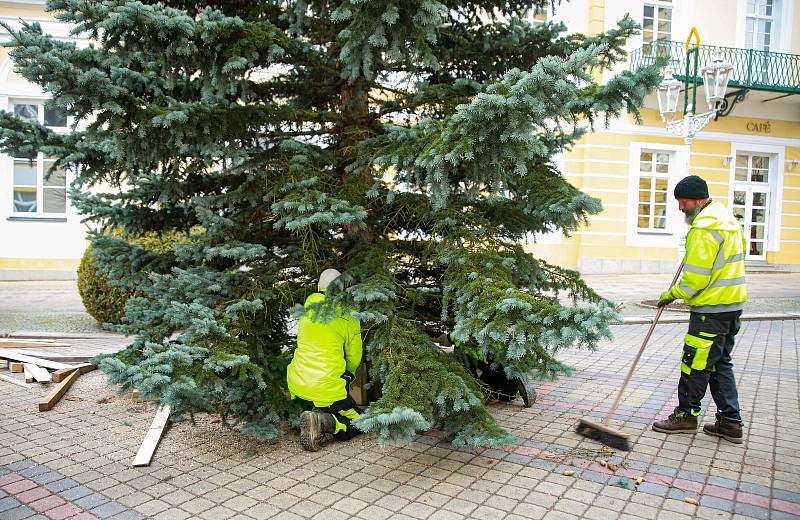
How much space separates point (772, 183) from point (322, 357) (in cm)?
2024

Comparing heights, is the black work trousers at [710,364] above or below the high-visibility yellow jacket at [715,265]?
below

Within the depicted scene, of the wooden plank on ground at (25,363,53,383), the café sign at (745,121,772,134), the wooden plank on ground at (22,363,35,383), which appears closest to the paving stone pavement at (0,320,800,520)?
the wooden plank on ground at (25,363,53,383)

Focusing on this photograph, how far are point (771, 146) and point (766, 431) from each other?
17868 millimetres

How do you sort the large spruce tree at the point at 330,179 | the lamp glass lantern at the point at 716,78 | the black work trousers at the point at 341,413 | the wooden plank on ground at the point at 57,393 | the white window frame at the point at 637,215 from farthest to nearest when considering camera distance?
the white window frame at the point at 637,215 < the lamp glass lantern at the point at 716,78 < the wooden plank on ground at the point at 57,393 < the black work trousers at the point at 341,413 < the large spruce tree at the point at 330,179

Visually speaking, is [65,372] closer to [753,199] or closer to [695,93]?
[695,93]

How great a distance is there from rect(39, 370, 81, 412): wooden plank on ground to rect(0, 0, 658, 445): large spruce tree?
144 cm

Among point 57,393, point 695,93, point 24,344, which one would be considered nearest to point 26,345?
point 24,344

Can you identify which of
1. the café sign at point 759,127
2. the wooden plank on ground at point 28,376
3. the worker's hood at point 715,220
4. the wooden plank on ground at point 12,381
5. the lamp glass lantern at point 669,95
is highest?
the café sign at point 759,127

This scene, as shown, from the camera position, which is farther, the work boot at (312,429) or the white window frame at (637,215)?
the white window frame at (637,215)

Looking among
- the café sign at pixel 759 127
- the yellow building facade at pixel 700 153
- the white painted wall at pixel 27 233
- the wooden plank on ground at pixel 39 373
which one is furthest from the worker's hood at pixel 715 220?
the café sign at pixel 759 127

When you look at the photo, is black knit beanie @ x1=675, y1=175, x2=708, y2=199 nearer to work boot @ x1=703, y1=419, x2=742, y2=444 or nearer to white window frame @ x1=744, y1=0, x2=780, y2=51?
work boot @ x1=703, y1=419, x2=742, y2=444

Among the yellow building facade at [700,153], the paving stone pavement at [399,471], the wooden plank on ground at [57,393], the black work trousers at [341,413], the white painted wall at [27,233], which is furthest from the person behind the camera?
the yellow building facade at [700,153]

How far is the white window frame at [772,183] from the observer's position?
19312 mm

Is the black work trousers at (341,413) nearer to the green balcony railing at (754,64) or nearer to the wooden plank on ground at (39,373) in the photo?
the wooden plank on ground at (39,373)
